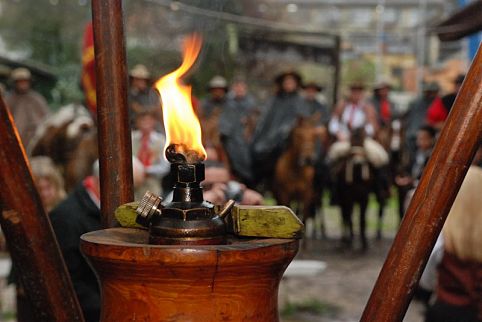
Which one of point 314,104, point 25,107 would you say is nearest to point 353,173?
point 314,104

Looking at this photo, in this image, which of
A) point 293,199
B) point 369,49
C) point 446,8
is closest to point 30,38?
point 293,199

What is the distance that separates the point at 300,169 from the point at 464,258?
25.7 feet

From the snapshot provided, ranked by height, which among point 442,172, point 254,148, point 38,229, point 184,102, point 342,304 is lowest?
point 342,304

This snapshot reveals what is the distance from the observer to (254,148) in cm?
1289

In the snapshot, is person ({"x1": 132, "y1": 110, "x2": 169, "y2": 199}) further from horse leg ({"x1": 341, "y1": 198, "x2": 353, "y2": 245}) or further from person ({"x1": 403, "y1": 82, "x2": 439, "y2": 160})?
person ({"x1": 403, "y1": 82, "x2": 439, "y2": 160})

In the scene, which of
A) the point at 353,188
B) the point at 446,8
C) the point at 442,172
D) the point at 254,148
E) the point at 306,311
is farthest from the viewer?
the point at 446,8

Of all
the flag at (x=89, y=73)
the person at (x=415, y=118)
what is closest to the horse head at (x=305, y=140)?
the person at (x=415, y=118)

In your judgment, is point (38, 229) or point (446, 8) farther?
point (446, 8)

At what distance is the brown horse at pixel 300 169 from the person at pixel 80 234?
713 centimetres

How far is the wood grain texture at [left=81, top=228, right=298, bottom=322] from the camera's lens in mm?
1382

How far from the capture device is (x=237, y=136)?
12680 mm

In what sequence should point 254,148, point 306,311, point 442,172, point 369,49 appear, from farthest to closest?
point 369,49
point 254,148
point 306,311
point 442,172

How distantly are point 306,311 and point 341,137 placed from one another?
4.62m

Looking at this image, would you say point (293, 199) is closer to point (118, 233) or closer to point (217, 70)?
point (217, 70)
